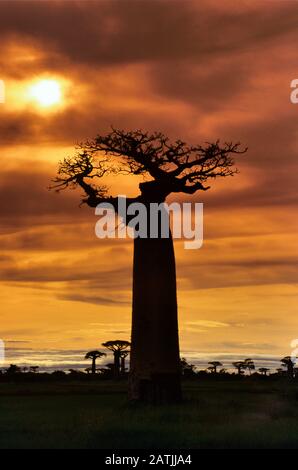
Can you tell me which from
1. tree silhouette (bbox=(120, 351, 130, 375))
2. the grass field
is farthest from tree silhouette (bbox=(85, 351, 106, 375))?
the grass field

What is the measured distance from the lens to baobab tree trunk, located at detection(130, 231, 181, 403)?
29.6 m

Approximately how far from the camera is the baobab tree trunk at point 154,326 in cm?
2958

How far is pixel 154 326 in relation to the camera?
29.7m

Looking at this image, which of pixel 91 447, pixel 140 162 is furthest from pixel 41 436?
pixel 140 162

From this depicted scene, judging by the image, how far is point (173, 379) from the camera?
97.7 ft

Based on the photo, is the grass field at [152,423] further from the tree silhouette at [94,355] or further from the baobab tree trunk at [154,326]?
the tree silhouette at [94,355]

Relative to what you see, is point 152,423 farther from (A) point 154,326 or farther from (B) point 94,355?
(B) point 94,355

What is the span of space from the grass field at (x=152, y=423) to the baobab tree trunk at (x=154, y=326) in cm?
87

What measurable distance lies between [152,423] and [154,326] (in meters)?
5.73

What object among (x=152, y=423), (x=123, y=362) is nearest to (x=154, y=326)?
(x=152, y=423)

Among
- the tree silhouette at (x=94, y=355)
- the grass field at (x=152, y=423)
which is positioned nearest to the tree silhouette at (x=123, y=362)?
the tree silhouette at (x=94, y=355)

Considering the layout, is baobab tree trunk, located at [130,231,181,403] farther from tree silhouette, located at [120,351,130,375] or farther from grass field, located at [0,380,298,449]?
tree silhouette, located at [120,351,130,375]

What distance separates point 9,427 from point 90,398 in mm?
11078
